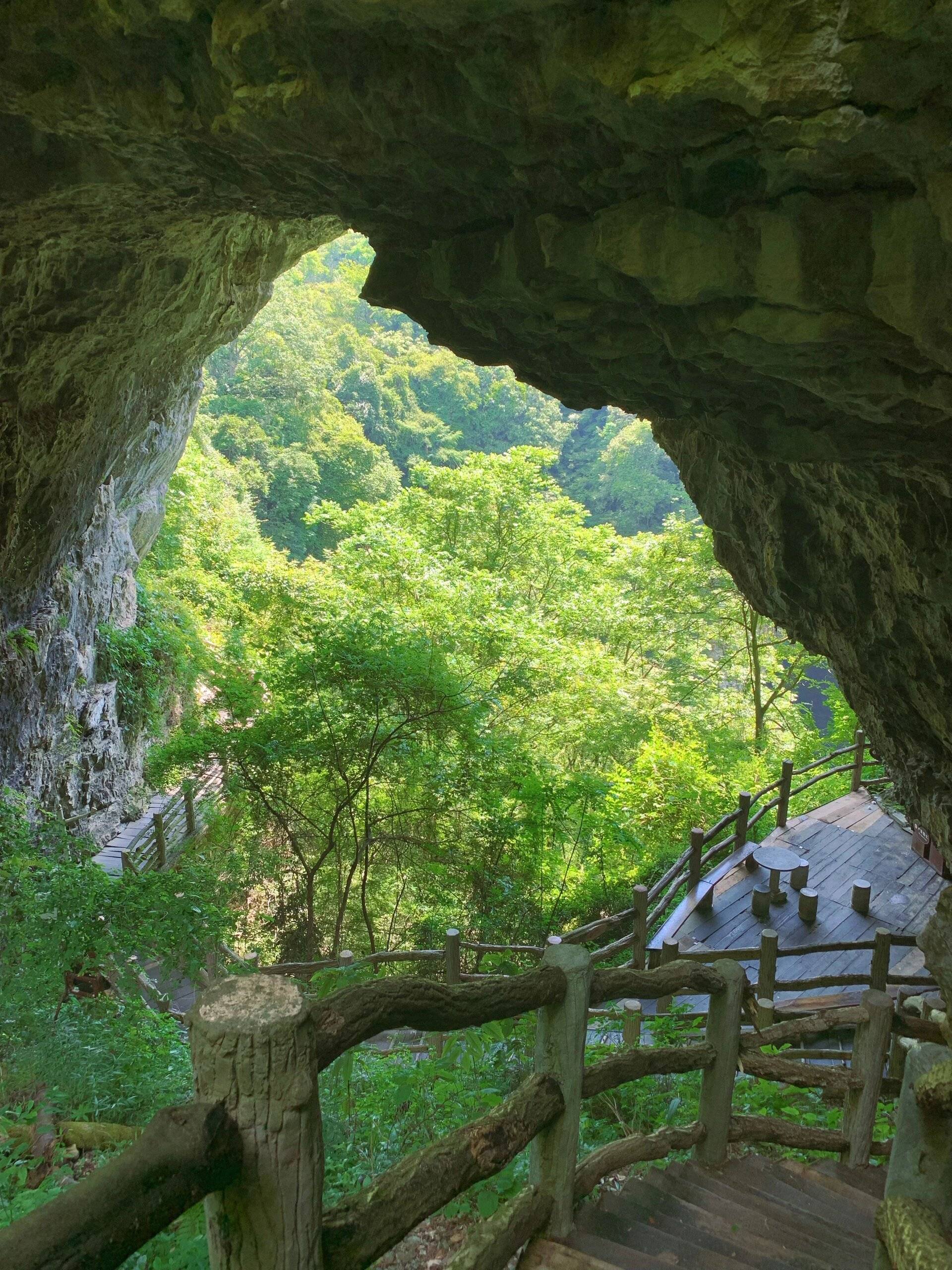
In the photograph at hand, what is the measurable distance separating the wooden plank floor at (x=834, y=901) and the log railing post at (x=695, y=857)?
1.04ft

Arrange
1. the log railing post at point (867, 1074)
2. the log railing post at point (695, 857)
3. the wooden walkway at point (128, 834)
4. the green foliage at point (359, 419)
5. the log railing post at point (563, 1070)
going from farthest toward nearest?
the green foliage at point (359, 419) → the wooden walkway at point (128, 834) → the log railing post at point (695, 857) → the log railing post at point (867, 1074) → the log railing post at point (563, 1070)

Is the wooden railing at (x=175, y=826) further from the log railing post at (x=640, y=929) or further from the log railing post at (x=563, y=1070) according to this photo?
the log railing post at (x=563, y=1070)

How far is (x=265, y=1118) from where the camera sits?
4.42 feet

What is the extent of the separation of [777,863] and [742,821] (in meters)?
1.31

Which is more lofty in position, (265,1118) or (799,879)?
(265,1118)

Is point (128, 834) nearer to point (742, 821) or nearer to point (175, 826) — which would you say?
point (175, 826)

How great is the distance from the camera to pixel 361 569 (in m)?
15.1

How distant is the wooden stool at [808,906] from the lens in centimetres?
805

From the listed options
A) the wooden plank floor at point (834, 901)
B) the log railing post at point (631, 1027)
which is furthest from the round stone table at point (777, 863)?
the log railing post at point (631, 1027)

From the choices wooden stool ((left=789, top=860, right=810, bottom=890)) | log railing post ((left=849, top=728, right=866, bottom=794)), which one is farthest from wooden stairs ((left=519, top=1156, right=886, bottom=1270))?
log railing post ((left=849, top=728, right=866, bottom=794))

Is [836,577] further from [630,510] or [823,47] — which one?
[630,510]

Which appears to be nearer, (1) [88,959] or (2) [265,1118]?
(2) [265,1118]

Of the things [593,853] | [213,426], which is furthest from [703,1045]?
[213,426]

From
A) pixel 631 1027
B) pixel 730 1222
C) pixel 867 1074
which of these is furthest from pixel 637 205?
pixel 631 1027
